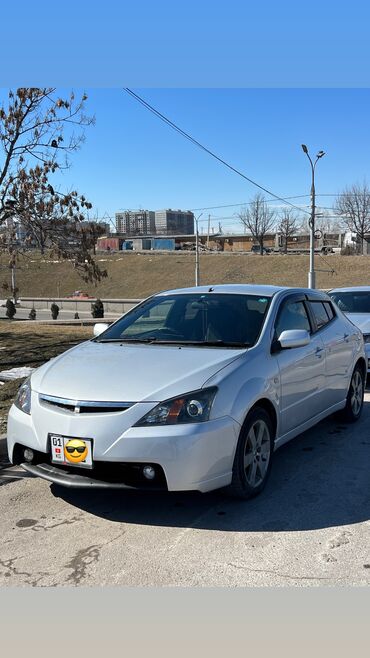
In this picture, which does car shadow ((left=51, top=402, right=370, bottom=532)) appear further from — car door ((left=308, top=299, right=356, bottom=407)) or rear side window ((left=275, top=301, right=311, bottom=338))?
rear side window ((left=275, top=301, right=311, bottom=338))

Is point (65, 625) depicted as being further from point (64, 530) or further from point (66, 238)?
point (66, 238)

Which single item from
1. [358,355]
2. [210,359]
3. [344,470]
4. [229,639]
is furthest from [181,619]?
[358,355]

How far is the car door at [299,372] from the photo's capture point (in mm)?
4559

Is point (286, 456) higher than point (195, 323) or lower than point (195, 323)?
lower

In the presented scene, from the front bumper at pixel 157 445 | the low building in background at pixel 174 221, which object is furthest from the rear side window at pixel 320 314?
the low building in background at pixel 174 221

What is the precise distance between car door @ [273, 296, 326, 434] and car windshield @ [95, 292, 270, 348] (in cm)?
25

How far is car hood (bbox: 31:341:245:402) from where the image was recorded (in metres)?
3.67

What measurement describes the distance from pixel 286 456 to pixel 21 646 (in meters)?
3.07

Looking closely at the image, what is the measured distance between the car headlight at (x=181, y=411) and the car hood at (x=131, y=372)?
52 mm

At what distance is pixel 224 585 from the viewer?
9.79ft

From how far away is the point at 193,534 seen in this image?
11.8 ft

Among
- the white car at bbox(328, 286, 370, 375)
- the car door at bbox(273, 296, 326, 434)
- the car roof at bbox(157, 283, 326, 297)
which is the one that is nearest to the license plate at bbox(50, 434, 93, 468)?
the car door at bbox(273, 296, 326, 434)

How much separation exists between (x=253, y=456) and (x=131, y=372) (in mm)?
1055

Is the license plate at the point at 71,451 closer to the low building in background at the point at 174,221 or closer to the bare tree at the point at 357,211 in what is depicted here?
the bare tree at the point at 357,211
